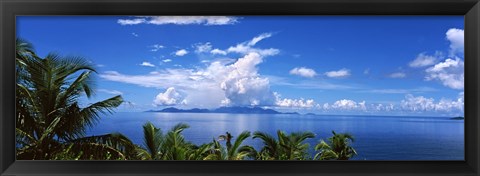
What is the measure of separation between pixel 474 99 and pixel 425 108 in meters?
1.81

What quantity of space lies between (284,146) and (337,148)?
542 mm

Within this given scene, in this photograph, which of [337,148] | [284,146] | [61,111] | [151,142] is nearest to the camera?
[61,111]

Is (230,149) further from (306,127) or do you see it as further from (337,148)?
(337,148)

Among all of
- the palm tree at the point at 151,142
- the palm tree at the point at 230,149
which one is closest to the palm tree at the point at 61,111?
the palm tree at the point at 151,142

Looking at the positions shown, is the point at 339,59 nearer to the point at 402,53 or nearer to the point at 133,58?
the point at 402,53

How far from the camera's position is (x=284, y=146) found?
2.87m

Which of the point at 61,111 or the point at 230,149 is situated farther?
the point at 230,149

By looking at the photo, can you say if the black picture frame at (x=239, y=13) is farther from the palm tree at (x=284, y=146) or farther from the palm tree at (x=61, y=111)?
the palm tree at (x=284, y=146)

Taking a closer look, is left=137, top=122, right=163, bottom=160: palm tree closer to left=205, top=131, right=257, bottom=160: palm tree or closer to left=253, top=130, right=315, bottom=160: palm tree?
left=205, top=131, right=257, bottom=160: palm tree

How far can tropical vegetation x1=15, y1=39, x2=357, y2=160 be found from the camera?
6.88 feet

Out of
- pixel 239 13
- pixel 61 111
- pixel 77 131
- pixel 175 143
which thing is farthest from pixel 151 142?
pixel 239 13

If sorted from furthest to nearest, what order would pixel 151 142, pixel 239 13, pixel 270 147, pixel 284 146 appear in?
1. pixel 270 147
2. pixel 284 146
3. pixel 151 142
4. pixel 239 13

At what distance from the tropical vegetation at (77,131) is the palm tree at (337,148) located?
2 cm

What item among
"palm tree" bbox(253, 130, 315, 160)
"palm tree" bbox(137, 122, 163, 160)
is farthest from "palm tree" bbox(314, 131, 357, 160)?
"palm tree" bbox(137, 122, 163, 160)
